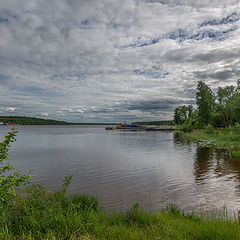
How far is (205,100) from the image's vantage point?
57.5 metres

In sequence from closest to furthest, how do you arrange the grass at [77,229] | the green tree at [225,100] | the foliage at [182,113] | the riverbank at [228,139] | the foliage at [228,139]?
the grass at [77,229] → the foliage at [228,139] → the riverbank at [228,139] → the green tree at [225,100] → the foliage at [182,113]

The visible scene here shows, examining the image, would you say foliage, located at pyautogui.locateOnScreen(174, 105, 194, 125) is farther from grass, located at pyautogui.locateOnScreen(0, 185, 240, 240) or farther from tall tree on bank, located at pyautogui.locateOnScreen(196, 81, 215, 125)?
grass, located at pyautogui.locateOnScreen(0, 185, 240, 240)

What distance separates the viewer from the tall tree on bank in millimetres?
58031

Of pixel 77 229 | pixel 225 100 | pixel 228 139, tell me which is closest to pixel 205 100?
pixel 225 100

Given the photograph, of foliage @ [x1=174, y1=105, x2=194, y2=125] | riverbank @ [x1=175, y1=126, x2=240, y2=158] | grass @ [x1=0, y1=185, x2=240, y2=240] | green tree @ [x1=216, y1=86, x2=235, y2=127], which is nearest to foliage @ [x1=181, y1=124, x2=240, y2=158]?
riverbank @ [x1=175, y1=126, x2=240, y2=158]

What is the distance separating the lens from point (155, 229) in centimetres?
575

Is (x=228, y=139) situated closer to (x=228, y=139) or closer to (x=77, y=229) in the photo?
(x=228, y=139)

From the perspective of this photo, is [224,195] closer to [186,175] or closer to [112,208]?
[186,175]

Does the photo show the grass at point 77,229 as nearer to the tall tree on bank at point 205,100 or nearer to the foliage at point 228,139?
the foliage at point 228,139

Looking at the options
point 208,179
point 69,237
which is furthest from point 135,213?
point 208,179

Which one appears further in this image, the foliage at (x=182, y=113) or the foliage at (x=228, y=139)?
the foliage at (x=182, y=113)

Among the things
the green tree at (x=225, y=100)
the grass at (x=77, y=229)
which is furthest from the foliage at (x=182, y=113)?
the grass at (x=77, y=229)

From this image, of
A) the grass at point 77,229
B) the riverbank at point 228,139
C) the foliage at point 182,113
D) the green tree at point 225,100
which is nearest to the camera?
the grass at point 77,229

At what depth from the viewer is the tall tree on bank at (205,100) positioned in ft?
190
